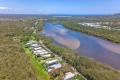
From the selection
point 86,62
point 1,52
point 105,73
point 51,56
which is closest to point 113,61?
point 86,62

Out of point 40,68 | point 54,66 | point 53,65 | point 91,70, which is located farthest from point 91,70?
point 40,68

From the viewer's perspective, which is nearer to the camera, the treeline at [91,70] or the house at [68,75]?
the house at [68,75]

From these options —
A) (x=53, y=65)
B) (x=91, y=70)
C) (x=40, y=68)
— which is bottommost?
(x=40, y=68)

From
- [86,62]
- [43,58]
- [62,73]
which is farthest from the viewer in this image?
[43,58]

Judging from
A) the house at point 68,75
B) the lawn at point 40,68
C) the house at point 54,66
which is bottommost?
the lawn at point 40,68

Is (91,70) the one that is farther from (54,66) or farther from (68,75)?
(54,66)

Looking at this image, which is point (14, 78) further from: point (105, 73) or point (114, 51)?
point (114, 51)

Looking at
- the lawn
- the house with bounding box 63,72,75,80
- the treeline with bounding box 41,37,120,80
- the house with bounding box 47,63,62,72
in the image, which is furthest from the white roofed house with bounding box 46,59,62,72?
the house with bounding box 63,72,75,80

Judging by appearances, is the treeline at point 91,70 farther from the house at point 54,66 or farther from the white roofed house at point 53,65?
the house at point 54,66

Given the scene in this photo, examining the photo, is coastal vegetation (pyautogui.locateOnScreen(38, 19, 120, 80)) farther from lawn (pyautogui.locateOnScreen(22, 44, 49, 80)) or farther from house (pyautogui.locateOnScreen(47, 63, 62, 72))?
lawn (pyautogui.locateOnScreen(22, 44, 49, 80))

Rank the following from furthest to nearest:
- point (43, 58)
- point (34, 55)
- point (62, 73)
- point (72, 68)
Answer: point (34, 55) < point (43, 58) < point (72, 68) < point (62, 73)

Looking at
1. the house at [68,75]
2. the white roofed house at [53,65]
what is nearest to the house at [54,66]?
the white roofed house at [53,65]
